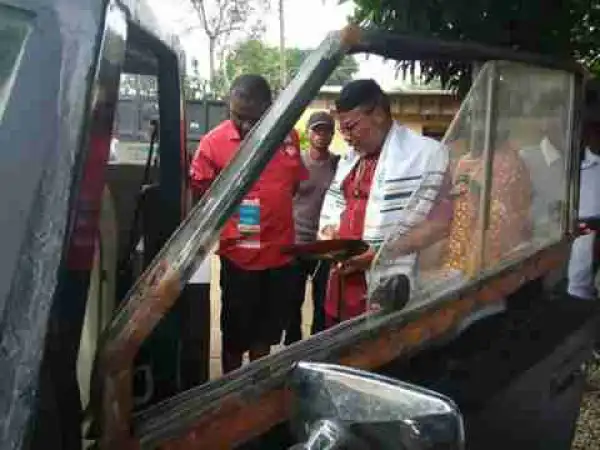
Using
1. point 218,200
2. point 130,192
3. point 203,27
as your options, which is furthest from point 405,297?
point 203,27

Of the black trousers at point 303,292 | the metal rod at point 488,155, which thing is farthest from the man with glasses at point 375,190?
the black trousers at point 303,292

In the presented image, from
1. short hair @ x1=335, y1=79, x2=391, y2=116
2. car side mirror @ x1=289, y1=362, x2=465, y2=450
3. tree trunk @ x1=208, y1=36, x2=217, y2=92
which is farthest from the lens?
tree trunk @ x1=208, y1=36, x2=217, y2=92

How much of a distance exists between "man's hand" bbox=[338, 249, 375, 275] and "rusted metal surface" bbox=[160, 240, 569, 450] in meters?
0.37

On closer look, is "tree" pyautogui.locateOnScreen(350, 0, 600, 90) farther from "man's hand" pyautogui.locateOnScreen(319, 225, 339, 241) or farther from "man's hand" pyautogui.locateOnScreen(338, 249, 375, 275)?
"man's hand" pyautogui.locateOnScreen(338, 249, 375, 275)

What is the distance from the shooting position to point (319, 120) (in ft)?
17.7

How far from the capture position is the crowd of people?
2354mm

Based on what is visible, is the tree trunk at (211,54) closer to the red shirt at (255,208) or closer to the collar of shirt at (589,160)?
the collar of shirt at (589,160)

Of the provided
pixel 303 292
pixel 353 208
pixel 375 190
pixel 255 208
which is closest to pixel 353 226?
pixel 353 208

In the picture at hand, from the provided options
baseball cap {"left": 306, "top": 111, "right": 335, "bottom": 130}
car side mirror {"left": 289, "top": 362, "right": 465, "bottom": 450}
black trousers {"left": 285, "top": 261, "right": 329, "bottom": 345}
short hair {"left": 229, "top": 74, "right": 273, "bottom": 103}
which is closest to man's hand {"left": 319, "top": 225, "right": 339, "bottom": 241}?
short hair {"left": 229, "top": 74, "right": 273, "bottom": 103}

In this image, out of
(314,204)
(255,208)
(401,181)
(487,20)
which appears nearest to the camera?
(401,181)

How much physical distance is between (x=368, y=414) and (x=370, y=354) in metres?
0.64

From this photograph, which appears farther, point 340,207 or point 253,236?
point 253,236

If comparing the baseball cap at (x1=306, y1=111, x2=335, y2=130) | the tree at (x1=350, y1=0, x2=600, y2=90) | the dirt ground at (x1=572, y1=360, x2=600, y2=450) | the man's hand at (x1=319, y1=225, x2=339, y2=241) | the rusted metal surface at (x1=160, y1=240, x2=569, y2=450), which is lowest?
the dirt ground at (x1=572, y1=360, x2=600, y2=450)

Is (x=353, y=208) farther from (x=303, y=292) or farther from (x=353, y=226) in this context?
(x=303, y=292)
